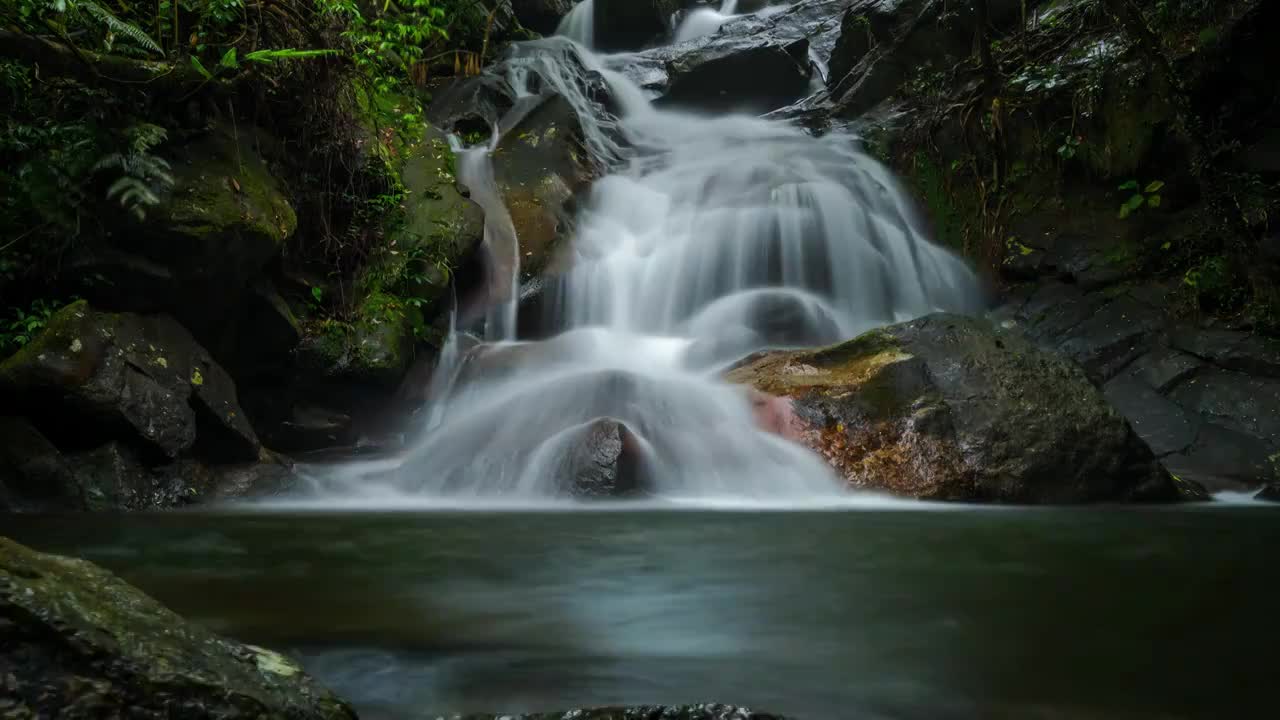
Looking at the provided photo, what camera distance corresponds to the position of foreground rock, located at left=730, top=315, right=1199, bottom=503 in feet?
18.1

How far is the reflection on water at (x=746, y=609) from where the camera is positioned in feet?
5.99

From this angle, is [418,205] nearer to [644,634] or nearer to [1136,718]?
[644,634]

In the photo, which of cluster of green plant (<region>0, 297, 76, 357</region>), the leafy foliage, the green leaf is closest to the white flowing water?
cluster of green plant (<region>0, 297, 76, 357</region>)

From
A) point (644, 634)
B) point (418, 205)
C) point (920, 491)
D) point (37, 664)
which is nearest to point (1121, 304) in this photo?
point (920, 491)

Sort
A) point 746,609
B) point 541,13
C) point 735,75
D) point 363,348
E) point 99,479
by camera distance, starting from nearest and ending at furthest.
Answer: point 746,609, point 99,479, point 363,348, point 735,75, point 541,13

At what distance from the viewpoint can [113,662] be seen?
1.28 m

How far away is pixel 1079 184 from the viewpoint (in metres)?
9.38

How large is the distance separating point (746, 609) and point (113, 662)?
5.96ft

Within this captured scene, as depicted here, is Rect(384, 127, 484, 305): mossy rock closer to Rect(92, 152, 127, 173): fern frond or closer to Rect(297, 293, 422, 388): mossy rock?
Rect(297, 293, 422, 388): mossy rock

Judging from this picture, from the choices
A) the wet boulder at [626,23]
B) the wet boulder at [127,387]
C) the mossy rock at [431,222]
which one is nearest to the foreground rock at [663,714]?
the wet boulder at [127,387]

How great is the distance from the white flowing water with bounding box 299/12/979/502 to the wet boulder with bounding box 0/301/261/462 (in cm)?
103

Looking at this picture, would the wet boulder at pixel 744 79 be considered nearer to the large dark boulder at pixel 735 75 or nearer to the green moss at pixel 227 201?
the large dark boulder at pixel 735 75

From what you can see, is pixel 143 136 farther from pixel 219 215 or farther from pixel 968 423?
pixel 968 423

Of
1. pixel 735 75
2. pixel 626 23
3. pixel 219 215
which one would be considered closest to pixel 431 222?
pixel 219 215
